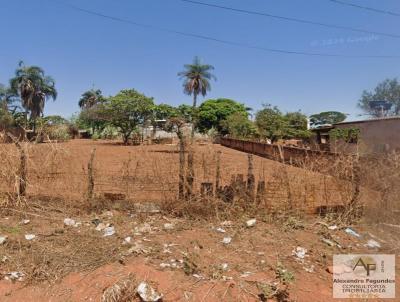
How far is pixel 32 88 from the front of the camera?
39.0 meters

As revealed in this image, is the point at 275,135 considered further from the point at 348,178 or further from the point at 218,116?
the point at 348,178

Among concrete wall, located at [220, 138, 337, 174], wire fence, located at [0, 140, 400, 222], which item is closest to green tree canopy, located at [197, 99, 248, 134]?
concrete wall, located at [220, 138, 337, 174]

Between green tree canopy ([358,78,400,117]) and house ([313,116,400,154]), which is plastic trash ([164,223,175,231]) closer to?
house ([313,116,400,154])

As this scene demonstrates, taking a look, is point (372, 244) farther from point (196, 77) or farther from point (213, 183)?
point (196, 77)

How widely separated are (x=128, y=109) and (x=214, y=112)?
21154mm

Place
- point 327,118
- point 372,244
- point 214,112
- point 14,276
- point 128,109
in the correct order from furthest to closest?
1. point 327,118
2. point 214,112
3. point 128,109
4. point 372,244
5. point 14,276

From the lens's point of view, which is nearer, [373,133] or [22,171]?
[22,171]

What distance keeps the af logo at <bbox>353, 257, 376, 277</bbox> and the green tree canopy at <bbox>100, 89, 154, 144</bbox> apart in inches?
986

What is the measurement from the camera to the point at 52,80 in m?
41.8

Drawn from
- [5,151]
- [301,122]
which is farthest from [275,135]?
[5,151]

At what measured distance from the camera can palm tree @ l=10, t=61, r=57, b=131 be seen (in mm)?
38375

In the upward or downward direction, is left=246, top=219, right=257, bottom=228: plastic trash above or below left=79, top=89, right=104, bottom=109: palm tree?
below

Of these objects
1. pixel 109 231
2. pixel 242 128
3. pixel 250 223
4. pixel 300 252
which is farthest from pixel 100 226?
pixel 242 128

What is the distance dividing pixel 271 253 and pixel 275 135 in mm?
25040
